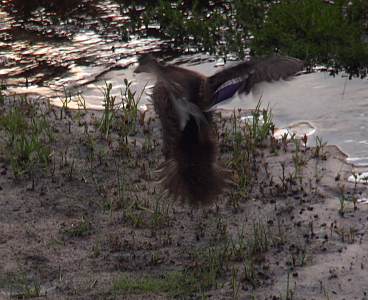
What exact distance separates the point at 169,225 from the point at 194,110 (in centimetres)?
131

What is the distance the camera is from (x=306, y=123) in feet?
18.4

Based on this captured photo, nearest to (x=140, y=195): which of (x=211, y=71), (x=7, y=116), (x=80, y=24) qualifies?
(x=7, y=116)

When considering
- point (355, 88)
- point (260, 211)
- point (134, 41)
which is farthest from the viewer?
point (134, 41)

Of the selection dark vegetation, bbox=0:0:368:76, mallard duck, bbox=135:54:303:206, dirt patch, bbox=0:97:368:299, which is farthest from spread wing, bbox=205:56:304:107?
dark vegetation, bbox=0:0:368:76

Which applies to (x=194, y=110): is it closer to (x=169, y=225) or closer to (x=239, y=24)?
(x=169, y=225)

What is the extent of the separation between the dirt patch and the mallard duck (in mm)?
399

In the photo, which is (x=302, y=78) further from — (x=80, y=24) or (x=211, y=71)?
(x=80, y=24)

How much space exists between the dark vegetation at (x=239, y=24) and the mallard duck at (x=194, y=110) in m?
3.02

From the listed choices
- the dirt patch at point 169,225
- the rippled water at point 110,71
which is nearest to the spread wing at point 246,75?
the dirt patch at point 169,225

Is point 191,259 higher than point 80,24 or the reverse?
the reverse

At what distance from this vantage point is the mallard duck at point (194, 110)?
10.4 feet

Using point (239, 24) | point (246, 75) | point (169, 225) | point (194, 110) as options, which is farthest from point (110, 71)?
point (194, 110)

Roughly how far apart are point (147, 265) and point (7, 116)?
8.19ft

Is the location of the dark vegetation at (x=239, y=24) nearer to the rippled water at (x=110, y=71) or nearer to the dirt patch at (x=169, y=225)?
the rippled water at (x=110, y=71)
